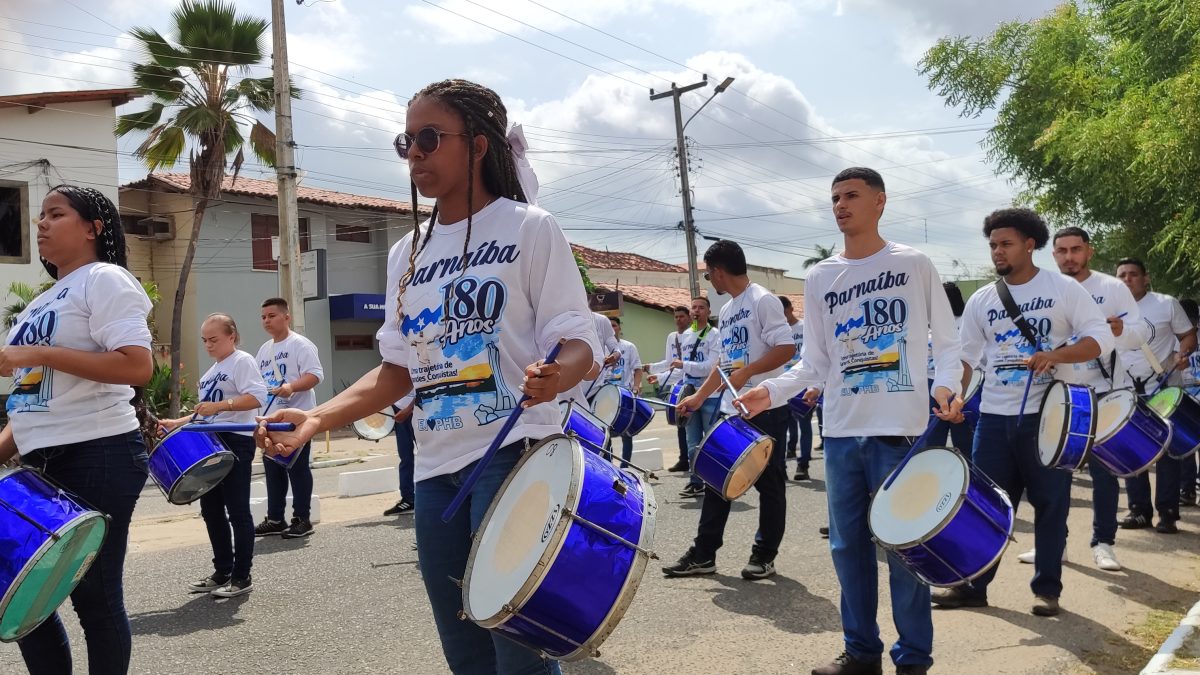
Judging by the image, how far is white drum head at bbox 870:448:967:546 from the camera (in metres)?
3.82

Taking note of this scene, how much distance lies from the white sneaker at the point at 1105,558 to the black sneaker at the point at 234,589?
526 cm

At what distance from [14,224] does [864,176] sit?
20.6m

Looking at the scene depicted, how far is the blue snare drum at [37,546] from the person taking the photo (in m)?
3.10

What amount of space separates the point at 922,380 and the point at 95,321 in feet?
10.3

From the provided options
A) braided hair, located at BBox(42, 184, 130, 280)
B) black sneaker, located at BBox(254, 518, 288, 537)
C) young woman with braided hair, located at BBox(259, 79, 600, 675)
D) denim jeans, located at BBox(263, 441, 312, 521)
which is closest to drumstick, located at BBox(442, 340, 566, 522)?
young woman with braided hair, located at BBox(259, 79, 600, 675)

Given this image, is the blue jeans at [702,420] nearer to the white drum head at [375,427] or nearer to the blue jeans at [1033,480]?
the blue jeans at [1033,480]

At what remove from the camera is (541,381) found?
7.86 feet

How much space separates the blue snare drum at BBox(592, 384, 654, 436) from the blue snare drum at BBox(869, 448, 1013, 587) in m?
5.93

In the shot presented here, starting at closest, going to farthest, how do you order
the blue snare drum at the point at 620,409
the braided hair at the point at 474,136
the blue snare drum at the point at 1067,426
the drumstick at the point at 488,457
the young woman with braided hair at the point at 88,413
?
the drumstick at the point at 488,457
the braided hair at the point at 474,136
the young woman with braided hair at the point at 88,413
the blue snare drum at the point at 1067,426
the blue snare drum at the point at 620,409

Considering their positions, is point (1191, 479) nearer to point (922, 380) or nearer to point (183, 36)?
point (922, 380)

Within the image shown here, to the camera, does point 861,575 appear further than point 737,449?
No

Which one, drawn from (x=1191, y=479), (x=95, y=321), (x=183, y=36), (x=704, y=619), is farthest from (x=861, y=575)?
(x=183, y=36)

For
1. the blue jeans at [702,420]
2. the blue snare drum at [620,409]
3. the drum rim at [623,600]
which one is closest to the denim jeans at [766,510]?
the blue jeans at [702,420]

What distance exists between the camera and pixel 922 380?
13.7ft
